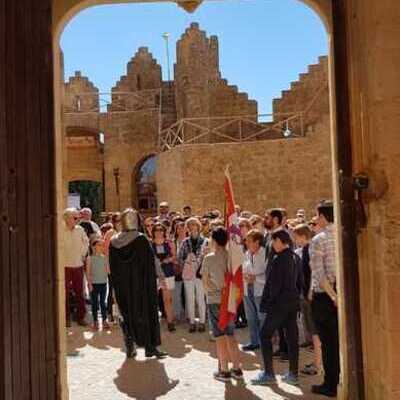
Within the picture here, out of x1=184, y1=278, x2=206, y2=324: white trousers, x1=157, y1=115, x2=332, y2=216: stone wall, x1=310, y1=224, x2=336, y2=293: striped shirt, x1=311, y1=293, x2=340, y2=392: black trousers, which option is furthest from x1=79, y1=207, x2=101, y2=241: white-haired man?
x1=157, y1=115, x2=332, y2=216: stone wall

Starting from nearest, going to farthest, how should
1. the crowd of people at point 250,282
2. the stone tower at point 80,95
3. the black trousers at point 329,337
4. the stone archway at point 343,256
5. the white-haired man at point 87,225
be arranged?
1. the stone archway at point 343,256
2. the black trousers at point 329,337
3. the crowd of people at point 250,282
4. the white-haired man at point 87,225
5. the stone tower at point 80,95

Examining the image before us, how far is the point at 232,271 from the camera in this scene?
5.99 metres

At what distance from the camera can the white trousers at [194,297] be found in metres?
8.93

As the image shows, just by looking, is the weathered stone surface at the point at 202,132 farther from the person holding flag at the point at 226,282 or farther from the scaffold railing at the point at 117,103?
the person holding flag at the point at 226,282

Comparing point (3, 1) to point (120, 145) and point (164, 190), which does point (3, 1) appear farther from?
point (120, 145)

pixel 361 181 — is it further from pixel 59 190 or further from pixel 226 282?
pixel 226 282

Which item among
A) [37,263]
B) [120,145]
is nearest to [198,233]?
[37,263]

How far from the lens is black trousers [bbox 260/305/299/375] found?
578 cm

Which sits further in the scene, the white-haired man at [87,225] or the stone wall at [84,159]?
the stone wall at [84,159]

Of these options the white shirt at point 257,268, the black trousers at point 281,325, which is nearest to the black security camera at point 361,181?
the black trousers at point 281,325

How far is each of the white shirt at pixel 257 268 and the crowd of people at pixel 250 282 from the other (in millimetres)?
12

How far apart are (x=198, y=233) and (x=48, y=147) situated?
4904 mm

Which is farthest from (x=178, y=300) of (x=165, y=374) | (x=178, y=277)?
(x=165, y=374)

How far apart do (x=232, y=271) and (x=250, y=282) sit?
1.36 m
